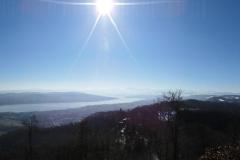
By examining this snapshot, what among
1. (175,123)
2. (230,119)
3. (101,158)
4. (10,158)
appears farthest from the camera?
(230,119)

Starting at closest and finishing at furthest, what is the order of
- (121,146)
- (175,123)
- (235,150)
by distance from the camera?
1. (235,150)
2. (175,123)
3. (121,146)

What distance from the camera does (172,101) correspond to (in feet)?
160

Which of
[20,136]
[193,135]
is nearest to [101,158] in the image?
[193,135]

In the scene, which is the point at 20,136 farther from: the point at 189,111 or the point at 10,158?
the point at 189,111

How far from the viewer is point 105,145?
90.2 meters

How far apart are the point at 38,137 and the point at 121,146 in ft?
201

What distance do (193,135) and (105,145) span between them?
2529 centimetres

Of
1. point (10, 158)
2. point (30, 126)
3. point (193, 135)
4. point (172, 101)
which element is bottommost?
point (10, 158)

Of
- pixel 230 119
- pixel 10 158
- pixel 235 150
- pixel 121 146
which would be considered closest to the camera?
pixel 235 150

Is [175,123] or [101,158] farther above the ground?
[175,123]

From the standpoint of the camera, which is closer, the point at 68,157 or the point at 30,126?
the point at 30,126

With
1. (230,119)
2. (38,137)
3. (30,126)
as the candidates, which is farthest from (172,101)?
(38,137)

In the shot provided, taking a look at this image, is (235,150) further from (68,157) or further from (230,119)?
(230,119)

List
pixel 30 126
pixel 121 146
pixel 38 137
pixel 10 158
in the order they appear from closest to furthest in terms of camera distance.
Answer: pixel 30 126, pixel 121 146, pixel 10 158, pixel 38 137
